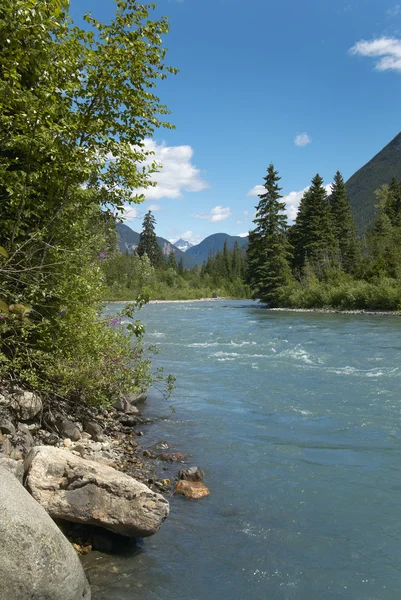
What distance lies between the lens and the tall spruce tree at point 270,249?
174 feet

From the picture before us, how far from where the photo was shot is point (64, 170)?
5.75 m

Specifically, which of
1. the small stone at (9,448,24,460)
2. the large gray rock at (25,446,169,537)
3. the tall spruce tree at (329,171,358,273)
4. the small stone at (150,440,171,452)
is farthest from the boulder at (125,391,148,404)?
the tall spruce tree at (329,171,358,273)

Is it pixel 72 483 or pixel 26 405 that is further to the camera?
pixel 26 405

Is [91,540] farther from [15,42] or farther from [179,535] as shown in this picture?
[15,42]

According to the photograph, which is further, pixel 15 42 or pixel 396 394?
pixel 396 394

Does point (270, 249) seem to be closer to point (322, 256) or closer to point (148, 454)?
point (322, 256)

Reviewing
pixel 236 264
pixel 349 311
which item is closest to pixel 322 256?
pixel 349 311

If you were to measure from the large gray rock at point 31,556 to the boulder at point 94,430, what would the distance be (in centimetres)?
390

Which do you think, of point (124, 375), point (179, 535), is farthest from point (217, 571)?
point (124, 375)

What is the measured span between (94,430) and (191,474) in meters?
1.96

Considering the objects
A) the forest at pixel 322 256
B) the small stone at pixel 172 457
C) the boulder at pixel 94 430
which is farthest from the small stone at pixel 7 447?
the forest at pixel 322 256

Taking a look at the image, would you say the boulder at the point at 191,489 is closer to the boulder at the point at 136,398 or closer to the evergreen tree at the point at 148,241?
the boulder at the point at 136,398

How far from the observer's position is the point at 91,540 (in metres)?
5.14

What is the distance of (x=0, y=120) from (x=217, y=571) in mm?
5532
